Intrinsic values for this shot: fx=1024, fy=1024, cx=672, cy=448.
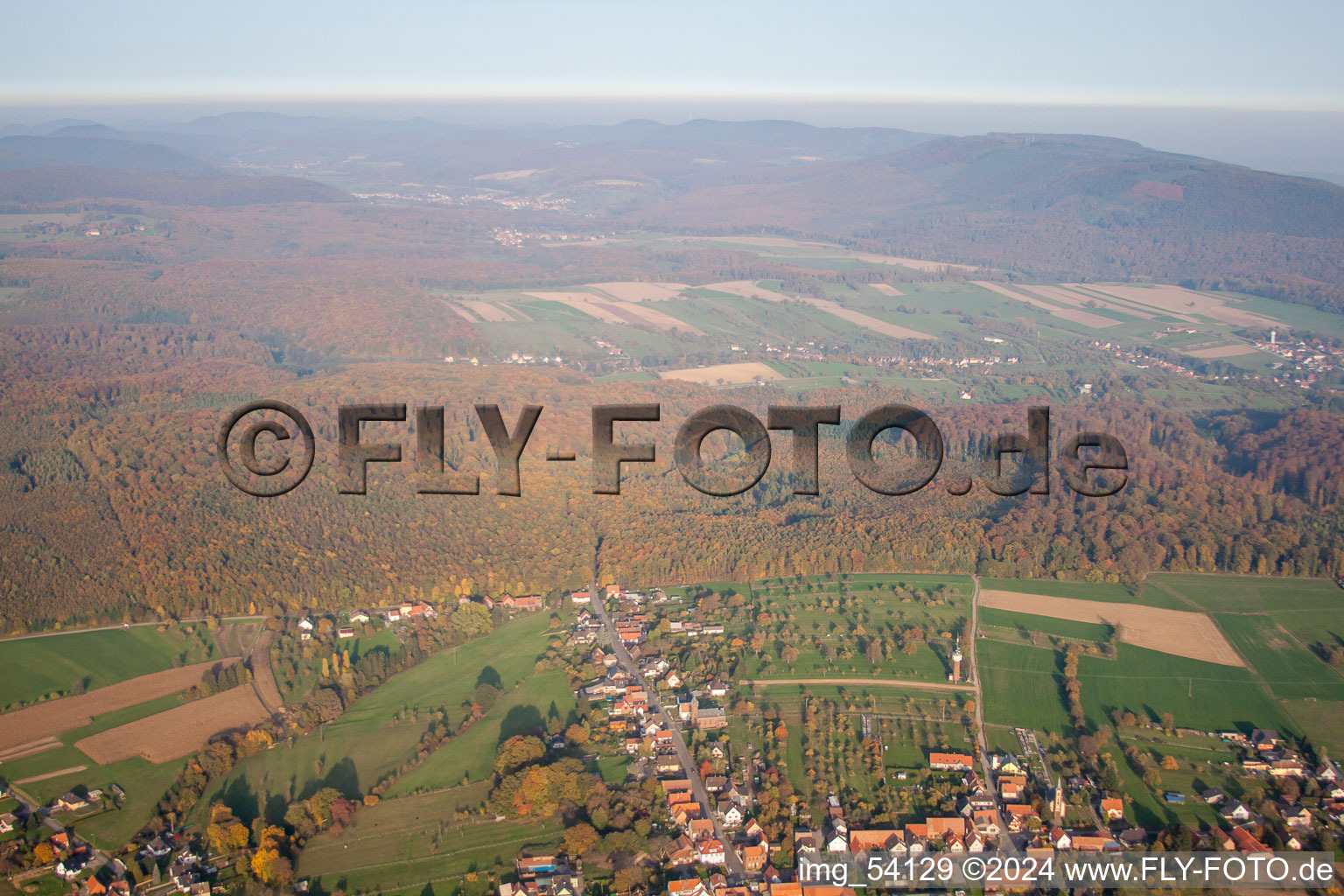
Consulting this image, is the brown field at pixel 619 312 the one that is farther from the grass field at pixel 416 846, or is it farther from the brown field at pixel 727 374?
the grass field at pixel 416 846

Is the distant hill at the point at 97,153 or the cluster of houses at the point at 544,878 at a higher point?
the distant hill at the point at 97,153

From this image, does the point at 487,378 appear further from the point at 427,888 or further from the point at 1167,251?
the point at 1167,251

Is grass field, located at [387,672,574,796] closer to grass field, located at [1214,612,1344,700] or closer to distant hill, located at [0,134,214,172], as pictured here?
grass field, located at [1214,612,1344,700]

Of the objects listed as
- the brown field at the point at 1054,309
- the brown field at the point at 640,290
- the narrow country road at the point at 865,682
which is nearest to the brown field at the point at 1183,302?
the brown field at the point at 1054,309

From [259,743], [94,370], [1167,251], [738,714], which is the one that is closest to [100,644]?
[259,743]

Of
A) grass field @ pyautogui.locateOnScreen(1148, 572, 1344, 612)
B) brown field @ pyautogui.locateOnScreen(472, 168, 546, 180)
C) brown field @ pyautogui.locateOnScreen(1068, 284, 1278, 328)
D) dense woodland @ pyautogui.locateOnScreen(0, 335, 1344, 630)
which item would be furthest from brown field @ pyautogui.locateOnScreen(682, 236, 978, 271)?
grass field @ pyautogui.locateOnScreen(1148, 572, 1344, 612)
